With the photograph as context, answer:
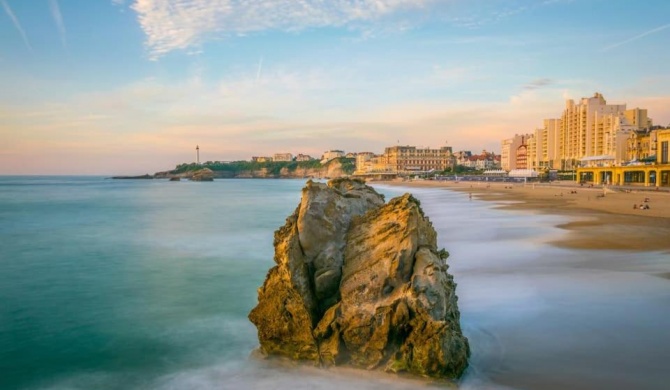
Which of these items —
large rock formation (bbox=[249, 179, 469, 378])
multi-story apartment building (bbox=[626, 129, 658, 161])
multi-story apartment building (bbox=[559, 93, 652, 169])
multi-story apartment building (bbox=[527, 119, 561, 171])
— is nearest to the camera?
large rock formation (bbox=[249, 179, 469, 378])

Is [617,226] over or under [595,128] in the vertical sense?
under

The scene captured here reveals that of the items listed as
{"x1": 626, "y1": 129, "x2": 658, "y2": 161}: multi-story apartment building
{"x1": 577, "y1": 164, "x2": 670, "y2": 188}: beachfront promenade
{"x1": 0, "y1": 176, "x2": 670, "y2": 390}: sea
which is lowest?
{"x1": 0, "y1": 176, "x2": 670, "y2": 390}: sea

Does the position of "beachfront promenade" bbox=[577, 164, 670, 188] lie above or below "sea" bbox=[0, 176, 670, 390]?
above

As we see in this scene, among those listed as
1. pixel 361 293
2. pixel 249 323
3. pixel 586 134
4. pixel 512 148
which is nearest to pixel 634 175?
pixel 586 134

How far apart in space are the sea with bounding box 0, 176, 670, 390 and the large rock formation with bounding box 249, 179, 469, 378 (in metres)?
0.38

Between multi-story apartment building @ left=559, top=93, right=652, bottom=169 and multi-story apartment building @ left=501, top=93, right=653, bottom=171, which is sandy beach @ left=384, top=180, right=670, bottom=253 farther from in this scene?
multi-story apartment building @ left=559, top=93, right=652, bottom=169

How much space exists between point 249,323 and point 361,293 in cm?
437

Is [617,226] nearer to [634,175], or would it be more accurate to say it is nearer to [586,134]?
[634,175]

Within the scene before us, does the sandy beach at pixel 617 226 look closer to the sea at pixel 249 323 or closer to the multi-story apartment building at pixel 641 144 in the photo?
the sea at pixel 249 323

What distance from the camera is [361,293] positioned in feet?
27.2

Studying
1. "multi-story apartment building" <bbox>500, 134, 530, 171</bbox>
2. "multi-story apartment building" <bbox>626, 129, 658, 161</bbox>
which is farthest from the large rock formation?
"multi-story apartment building" <bbox>500, 134, 530, 171</bbox>

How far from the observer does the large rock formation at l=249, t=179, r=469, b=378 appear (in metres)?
7.86

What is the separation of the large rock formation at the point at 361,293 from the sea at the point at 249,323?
0.38m

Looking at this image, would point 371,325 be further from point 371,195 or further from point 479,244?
point 479,244
